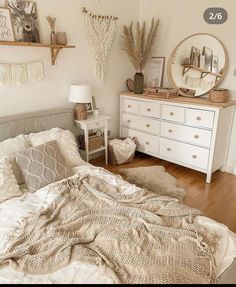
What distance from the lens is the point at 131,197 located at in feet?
5.90

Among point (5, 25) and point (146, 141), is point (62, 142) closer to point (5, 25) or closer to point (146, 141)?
point (5, 25)

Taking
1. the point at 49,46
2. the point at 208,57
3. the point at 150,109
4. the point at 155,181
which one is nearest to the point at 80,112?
the point at 49,46

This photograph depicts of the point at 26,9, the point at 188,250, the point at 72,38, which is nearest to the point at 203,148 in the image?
the point at 188,250

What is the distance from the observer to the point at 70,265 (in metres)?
1.23

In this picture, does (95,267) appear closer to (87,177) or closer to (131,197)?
(131,197)

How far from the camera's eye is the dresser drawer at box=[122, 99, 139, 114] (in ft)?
11.4

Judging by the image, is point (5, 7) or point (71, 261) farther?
point (5, 7)

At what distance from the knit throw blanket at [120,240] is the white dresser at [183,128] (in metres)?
1.38

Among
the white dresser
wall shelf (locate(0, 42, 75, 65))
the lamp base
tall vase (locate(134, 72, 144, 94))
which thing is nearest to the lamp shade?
the lamp base

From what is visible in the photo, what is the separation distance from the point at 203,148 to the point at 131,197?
1.47 meters

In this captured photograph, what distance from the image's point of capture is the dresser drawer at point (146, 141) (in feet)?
11.1

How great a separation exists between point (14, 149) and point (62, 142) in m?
0.48

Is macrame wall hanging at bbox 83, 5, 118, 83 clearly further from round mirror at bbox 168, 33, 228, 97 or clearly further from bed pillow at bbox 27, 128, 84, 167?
bed pillow at bbox 27, 128, 84, 167

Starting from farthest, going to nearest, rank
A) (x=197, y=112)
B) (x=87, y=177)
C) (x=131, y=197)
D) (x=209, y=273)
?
(x=197, y=112)
(x=87, y=177)
(x=131, y=197)
(x=209, y=273)
